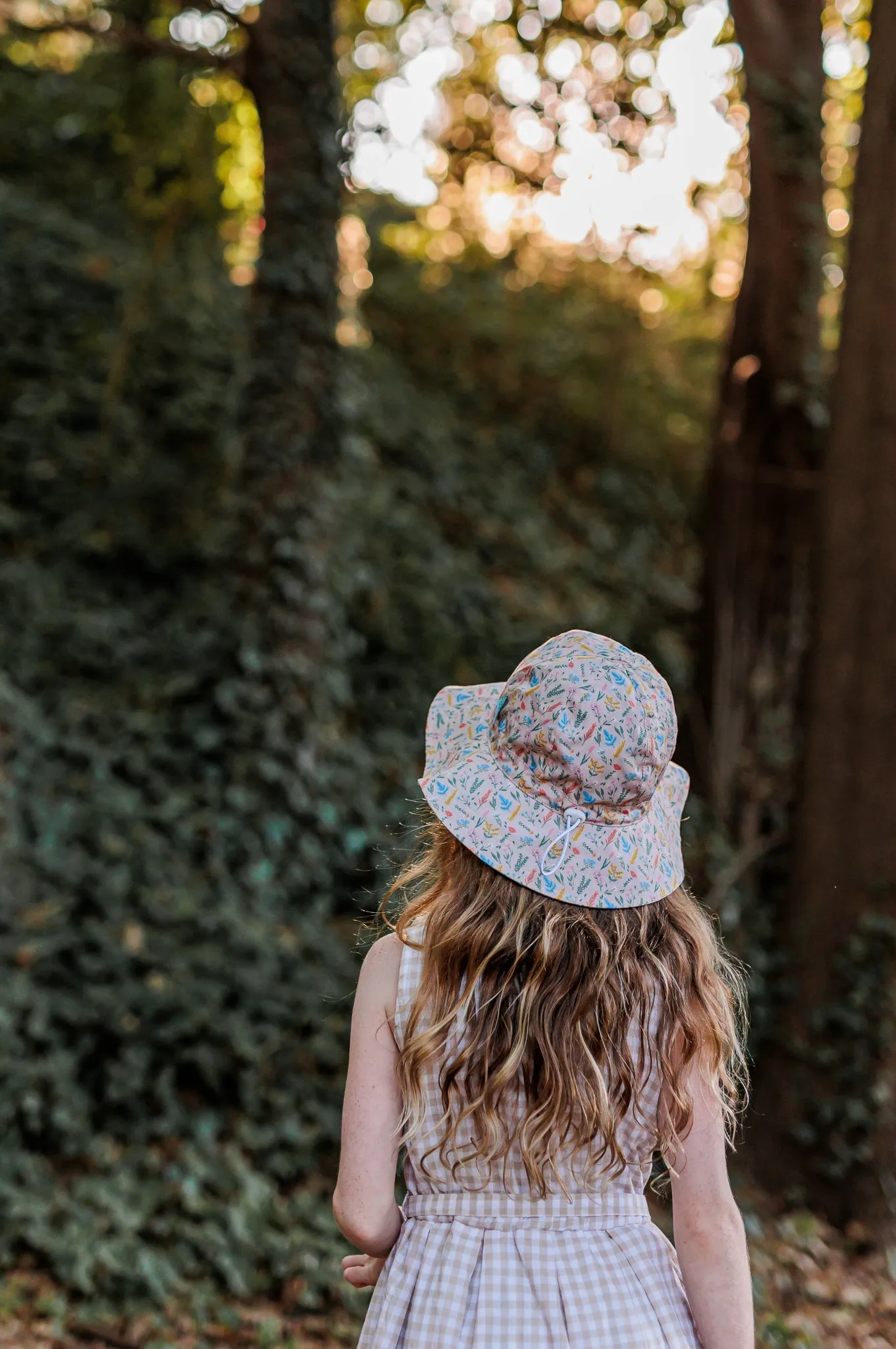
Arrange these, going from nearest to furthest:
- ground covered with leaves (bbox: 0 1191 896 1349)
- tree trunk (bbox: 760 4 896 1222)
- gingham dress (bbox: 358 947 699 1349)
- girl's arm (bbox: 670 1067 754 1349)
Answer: gingham dress (bbox: 358 947 699 1349) < girl's arm (bbox: 670 1067 754 1349) < ground covered with leaves (bbox: 0 1191 896 1349) < tree trunk (bbox: 760 4 896 1222)

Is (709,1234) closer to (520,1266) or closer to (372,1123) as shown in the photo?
(520,1266)

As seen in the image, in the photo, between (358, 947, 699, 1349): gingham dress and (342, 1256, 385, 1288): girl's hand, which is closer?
(358, 947, 699, 1349): gingham dress

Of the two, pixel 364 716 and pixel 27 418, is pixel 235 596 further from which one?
pixel 27 418

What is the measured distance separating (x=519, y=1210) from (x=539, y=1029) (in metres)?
0.26

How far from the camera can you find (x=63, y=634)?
635 centimetres

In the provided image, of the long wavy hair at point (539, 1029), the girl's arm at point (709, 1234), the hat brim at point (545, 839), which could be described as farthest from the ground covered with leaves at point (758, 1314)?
the hat brim at point (545, 839)

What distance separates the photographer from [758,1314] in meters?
3.89

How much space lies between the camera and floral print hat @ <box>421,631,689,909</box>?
162 cm

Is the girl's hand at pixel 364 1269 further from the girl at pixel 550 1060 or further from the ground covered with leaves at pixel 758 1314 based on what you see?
the ground covered with leaves at pixel 758 1314

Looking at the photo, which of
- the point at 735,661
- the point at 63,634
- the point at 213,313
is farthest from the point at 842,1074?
the point at 213,313

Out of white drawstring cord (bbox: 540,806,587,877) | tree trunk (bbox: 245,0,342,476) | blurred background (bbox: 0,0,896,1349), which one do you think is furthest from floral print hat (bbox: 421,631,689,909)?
tree trunk (bbox: 245,0,342,476)

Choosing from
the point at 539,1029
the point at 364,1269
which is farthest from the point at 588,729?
the point at 364,1269

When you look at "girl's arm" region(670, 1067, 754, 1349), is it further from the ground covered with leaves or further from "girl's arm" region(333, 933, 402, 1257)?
A: the ground covered with leaves

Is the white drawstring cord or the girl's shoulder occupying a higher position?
the white drawstring cord
